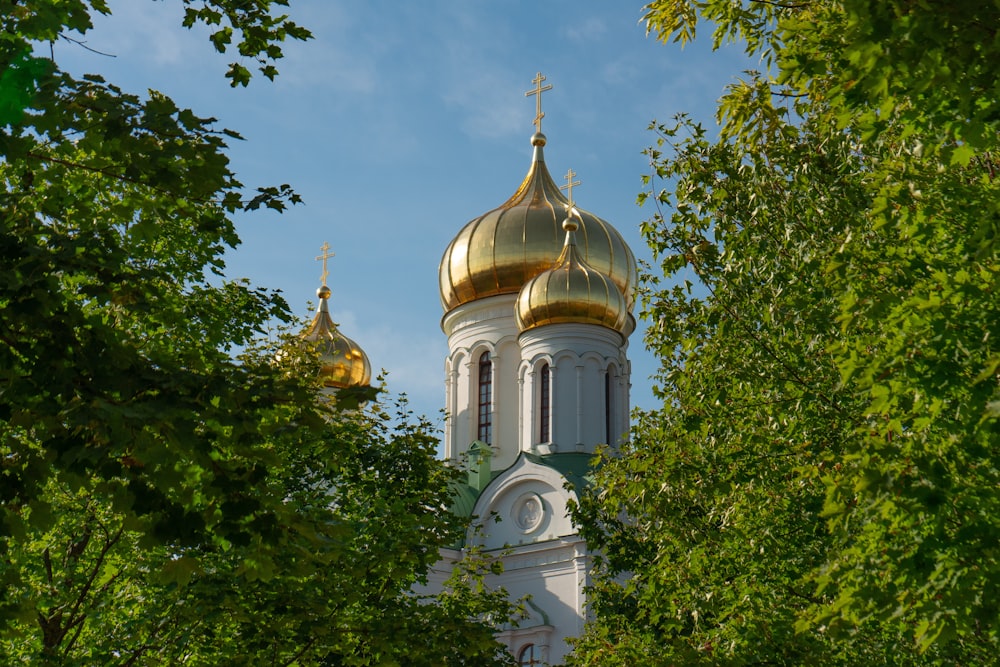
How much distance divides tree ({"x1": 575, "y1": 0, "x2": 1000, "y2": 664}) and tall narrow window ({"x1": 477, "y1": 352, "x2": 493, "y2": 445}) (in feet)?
55.9

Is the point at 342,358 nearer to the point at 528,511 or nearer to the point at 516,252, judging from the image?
the point at 516,252

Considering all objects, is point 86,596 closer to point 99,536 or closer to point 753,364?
point 99,536

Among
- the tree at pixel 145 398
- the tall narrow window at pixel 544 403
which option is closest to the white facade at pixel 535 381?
the tall narrow window at pixel 544 403

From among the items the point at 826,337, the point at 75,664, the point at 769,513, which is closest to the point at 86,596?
the point at 75,664

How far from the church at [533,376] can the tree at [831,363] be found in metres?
12.9

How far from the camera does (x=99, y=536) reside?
11.4 metres

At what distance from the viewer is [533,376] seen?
30.8 metres

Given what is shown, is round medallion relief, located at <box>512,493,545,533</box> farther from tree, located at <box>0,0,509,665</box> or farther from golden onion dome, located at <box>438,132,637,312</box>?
tree, located at <box>0,0,509,665</box>

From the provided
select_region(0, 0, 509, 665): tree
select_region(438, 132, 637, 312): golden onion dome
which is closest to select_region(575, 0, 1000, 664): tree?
select_region(0, 0, 509, 665): tree

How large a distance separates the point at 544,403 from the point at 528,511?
291 cm

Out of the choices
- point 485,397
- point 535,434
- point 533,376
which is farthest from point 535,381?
point 485,397

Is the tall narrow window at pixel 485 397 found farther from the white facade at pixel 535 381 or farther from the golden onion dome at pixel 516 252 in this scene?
the golden onion dome at pixel 516 252

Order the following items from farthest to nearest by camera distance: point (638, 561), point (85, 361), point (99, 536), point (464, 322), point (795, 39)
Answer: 1. point (464, 322)
2. point (638, 561)
3. point (99, 536)
4. point (795, 39)
5. point (85, 361)

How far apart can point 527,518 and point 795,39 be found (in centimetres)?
2332
